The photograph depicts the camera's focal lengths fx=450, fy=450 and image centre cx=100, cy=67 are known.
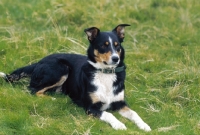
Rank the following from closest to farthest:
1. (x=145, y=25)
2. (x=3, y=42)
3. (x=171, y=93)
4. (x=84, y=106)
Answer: (x=84, y=106) < (x=171, y=93) < (x=3, y=42) < (x=145, y=25)

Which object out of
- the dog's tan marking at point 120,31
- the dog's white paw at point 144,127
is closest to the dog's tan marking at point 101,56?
the dog's tan marking at point 120,31

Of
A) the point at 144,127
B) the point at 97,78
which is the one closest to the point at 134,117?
the point at 144,127

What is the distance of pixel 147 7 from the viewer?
10773 millimetres

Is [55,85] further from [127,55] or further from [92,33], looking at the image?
[127,55]

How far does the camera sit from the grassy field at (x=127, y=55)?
5.62 metres

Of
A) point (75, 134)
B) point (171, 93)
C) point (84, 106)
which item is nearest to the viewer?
point (75, 134)

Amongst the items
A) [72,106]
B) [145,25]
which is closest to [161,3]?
[145,25]

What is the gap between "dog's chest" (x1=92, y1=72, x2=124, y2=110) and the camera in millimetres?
6125

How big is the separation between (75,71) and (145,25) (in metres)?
3.63

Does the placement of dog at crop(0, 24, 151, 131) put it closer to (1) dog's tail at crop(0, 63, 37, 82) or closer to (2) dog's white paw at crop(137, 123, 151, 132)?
(2) dog's white paw at crop(137, 123, 151, 132)

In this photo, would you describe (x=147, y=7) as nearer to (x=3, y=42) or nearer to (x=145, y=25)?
(x=145, y=25)

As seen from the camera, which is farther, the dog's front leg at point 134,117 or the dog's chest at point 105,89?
the dog's chest at point 105,89

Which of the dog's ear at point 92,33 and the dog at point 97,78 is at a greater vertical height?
the dog's ear at point 92,33

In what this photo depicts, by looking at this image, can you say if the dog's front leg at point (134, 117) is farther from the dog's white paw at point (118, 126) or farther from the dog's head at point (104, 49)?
the dog's head at point (104, 49)
